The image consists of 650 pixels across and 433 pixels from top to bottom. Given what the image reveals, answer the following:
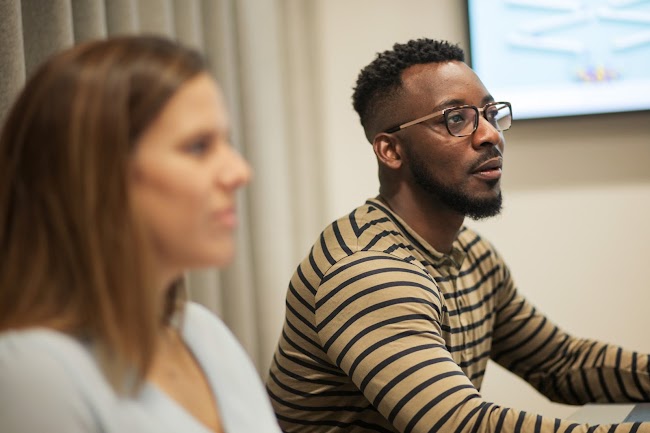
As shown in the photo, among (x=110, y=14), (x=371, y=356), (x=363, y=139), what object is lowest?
(x=371, y=356)

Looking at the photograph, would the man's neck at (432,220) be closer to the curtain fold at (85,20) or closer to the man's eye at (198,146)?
the curtain fold at (85,20)

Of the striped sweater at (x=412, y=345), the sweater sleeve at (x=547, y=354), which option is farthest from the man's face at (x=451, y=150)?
the sweater sleeve at (x=547, y=354)

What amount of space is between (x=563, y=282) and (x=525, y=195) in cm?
30

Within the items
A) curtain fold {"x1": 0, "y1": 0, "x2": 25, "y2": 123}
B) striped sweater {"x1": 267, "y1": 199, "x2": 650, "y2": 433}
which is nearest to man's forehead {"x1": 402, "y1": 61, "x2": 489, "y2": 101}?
striped sweater {"x1": 267, "y1": 199, "x2": 650, "y2": 433}

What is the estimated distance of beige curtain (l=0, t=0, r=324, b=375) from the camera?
7.22 ft

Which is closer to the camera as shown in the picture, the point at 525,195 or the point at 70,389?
the point at 70,389

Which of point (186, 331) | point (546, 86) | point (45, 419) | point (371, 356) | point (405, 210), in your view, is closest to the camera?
point (45, 419)

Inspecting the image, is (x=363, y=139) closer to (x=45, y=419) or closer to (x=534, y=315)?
(x=534, y=315)

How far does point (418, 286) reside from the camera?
1401mm

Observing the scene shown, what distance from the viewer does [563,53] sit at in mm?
2504

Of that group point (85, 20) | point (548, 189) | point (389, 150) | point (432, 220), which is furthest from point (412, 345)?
point (548, 189)

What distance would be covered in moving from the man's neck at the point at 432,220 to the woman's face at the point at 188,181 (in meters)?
0.90

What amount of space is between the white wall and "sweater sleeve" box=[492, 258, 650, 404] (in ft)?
2.62

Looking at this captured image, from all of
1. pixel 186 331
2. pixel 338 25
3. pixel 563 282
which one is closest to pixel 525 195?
pixel 563 282
